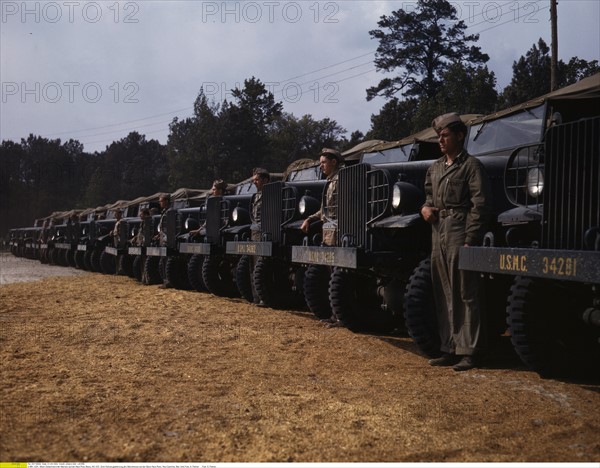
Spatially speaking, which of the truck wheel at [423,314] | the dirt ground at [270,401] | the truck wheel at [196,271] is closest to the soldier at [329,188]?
the dirt ground at [270,401]

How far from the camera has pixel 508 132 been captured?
7062mm

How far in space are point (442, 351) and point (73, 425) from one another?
2812 mm

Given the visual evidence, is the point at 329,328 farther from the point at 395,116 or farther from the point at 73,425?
the point at 395,116

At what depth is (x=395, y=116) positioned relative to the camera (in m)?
36.9

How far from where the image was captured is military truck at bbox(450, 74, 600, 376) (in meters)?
4.32

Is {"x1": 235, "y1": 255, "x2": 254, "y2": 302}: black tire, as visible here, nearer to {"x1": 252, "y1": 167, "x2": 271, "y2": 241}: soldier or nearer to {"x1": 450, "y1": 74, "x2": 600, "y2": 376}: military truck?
{"x1": 252, "y1": 167, "x2": 271, "y2": 241}: soldier

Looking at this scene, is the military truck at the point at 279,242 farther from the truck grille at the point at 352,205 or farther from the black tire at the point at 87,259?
the black tire at the point at 87,259

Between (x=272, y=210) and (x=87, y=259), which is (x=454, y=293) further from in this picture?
(x=87, y=259)

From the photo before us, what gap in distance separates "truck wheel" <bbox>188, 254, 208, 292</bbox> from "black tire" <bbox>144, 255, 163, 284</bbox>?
2.40 metres

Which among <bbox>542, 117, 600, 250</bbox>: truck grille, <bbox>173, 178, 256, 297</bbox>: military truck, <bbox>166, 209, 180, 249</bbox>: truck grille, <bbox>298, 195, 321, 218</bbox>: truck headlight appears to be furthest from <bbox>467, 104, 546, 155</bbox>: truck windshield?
<bbox>166, 209, 180, 249</bbox>: truck grille

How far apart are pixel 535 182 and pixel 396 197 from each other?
4.69 ft

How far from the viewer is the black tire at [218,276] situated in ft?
37.9

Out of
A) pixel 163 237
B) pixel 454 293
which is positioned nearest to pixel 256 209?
pixel 163 237

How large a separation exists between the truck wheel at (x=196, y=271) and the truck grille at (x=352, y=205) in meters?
5.43
